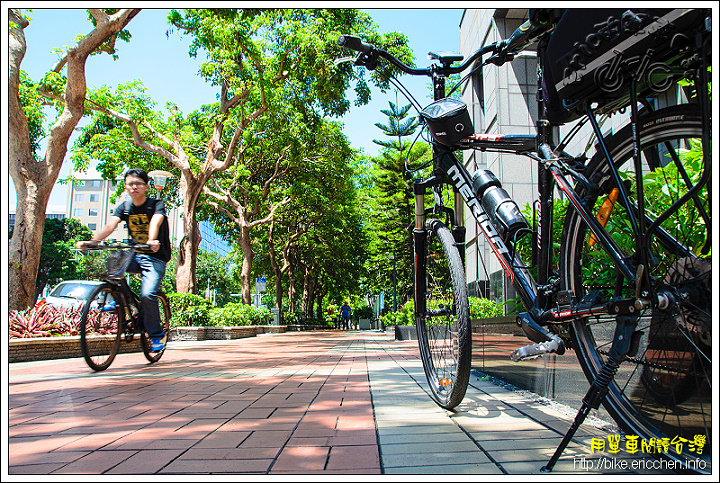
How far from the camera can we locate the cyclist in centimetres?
514

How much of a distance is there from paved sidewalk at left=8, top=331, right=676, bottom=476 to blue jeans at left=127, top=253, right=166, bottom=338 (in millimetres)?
1024

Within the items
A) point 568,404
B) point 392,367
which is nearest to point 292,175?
point 392,367

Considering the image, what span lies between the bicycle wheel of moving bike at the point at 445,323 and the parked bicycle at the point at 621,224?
0.02 m

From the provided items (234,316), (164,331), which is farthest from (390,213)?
(164,331)

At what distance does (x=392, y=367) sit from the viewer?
18.8 feet

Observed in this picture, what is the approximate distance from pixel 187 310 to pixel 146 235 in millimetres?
10323

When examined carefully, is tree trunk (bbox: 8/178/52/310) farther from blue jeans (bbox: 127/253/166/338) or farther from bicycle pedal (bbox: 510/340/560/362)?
bicycle pedal (bbox: 510/340/560/362)

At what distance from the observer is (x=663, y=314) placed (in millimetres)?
1630

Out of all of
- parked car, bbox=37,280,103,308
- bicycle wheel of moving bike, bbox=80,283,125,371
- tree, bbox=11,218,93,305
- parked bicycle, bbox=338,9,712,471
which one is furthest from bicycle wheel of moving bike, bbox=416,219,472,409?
tree, bbox=11,218,93,305

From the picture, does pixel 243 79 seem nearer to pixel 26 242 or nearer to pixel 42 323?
pixel 26 242

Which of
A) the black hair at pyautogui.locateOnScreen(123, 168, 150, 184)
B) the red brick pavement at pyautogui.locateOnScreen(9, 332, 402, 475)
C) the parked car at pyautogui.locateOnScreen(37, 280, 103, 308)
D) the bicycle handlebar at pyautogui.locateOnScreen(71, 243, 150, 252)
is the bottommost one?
the red brick pavement at pyautogui.locateOnScreen(9, 332, 402, 475)

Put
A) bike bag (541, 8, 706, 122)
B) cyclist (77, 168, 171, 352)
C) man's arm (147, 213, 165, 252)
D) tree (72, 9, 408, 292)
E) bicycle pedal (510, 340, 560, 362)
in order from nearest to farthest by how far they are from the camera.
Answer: bike bag (541, 8, 706, 122), bicycle pedal (510, 340, 560, 362), man's arm (147, 213, 165, 252), cyclist (77, 168, 171, 352), tree (72, 9, 408, 292)

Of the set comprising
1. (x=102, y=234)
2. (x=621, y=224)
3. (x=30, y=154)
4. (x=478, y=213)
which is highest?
(x=30, y=154)

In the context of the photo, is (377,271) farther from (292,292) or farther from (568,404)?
(568,404)
